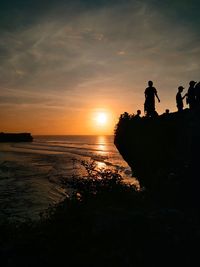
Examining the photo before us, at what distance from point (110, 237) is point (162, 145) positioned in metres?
6.27

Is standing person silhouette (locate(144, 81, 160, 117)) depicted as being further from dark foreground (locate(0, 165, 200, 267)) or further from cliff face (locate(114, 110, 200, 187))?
dark foreground (locate(0, 165, 200, 267))

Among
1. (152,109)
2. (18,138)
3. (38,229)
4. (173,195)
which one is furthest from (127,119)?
(18,138)

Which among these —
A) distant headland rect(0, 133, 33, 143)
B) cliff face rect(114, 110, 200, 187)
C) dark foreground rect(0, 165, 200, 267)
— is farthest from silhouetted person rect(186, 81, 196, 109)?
distant headland rect(0, 133, 33, 143)

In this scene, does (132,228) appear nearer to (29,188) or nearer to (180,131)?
(180,131)

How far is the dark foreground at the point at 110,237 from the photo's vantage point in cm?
738

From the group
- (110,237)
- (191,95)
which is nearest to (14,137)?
(191,95)

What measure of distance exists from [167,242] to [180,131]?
5523 millimetres

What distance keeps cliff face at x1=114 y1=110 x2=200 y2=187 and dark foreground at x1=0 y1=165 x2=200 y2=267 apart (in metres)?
1.23

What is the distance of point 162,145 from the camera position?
13266 mm

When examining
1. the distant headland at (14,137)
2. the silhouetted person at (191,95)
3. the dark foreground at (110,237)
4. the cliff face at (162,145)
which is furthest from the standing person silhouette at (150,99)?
the distant headland at (14,137)

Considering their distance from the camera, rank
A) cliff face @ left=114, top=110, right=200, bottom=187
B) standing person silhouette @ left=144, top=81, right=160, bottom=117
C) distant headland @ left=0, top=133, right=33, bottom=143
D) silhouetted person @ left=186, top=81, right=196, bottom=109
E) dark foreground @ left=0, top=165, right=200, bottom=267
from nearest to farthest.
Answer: dark foreground @ left=0, top=165, right=200, bottom=267
cliff face @ left=114, top=110, right=200, bottom=187
silhouetted person @ left=186, top=81, right=196, bottom=109
standing person silhouette @ left=144, top=81, right=160, bottom=117
distant headland @ left=0, top=133, right=33, bottom=143

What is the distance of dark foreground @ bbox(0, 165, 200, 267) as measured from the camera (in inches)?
291

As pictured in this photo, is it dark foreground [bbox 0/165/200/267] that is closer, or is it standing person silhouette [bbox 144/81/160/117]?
dark foreground [bbox 0/165/200/267]

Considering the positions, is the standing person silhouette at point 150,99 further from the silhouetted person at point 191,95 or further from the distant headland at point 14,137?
the distant headland at point 14,137
